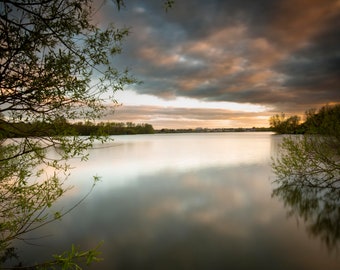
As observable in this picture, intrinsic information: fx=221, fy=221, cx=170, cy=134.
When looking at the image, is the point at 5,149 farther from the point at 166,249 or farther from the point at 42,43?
the point at 166,249

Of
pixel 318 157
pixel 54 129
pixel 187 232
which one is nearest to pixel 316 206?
pixel 318 157

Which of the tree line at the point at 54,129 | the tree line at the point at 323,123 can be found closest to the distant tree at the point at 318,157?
the tree line at the point at 323,123

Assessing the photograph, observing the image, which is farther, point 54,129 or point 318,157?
point 318,157

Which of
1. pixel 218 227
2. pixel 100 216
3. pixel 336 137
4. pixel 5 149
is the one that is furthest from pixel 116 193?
pixel 336 137

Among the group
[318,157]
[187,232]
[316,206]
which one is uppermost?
[318,157]

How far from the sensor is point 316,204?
512 inches

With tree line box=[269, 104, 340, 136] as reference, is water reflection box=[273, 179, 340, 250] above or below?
below

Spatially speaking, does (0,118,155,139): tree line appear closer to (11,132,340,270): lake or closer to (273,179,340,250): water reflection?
(11,132,340,270): lake

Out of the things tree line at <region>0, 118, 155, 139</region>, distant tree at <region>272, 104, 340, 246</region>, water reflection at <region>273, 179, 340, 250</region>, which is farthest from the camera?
distant tree at <region>272, 104, 340, 246</region>

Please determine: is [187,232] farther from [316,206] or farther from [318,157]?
[318,157]

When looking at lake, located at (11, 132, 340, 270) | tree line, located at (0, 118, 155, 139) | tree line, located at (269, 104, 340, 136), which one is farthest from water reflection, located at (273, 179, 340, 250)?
tree line, located at (0, 118, 155, 139)

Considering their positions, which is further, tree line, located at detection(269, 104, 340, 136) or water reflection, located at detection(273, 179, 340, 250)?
tree line, located at detection(269, 104, 340, 136)

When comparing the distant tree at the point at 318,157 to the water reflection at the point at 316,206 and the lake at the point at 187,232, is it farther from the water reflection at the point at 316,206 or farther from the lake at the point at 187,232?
the lake at the point at 187,232

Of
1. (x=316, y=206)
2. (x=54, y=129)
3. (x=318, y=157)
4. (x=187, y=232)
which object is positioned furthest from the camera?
(x=318, y=157)
